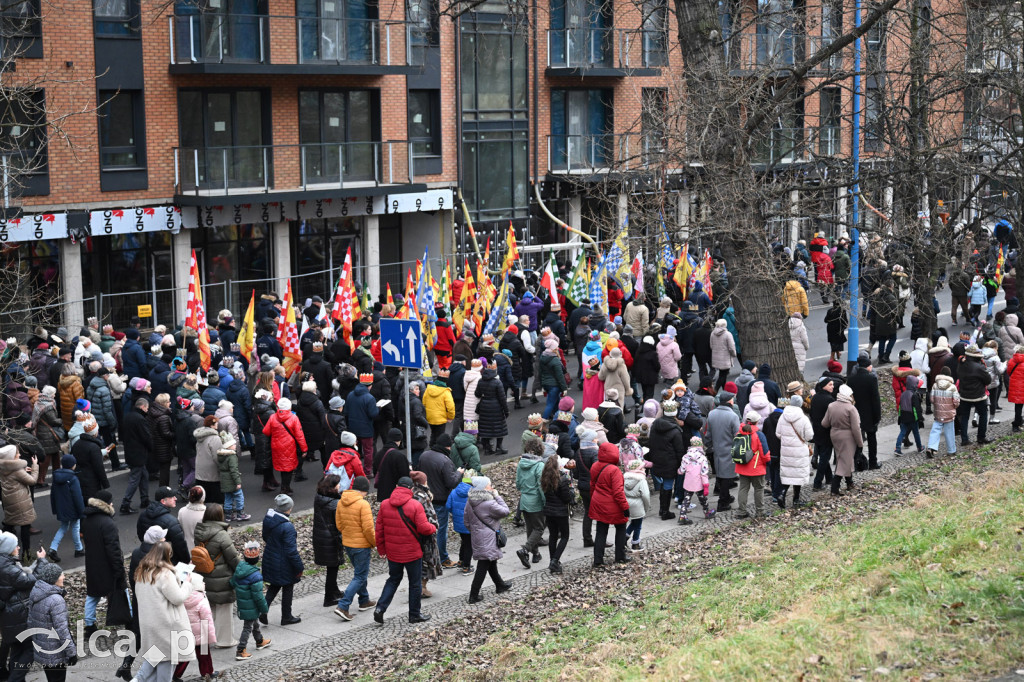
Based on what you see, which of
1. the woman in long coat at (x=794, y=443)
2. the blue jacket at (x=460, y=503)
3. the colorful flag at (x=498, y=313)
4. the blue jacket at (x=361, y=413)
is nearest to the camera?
the blue jacket at (x=460, y=503)

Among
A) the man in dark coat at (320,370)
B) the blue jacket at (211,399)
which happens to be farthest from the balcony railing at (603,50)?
the blue jacket at (211,399)

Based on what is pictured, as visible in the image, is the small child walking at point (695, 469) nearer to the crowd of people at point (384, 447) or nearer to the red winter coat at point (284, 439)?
the crowd of people at point (384, 447)

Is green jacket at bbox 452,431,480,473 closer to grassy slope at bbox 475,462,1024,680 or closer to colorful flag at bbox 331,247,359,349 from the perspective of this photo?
grassy slope at bbox 475,462,1024,680

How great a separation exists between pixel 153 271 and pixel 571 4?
1564 cm

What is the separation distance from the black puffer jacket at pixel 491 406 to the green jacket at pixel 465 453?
3467mm

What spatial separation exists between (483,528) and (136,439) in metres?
5.77

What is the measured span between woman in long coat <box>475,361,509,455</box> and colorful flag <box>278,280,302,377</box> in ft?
12.5

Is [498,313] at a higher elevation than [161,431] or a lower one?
higher

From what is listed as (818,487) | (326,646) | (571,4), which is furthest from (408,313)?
(571,4)

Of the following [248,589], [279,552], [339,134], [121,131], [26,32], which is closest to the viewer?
[248,589]

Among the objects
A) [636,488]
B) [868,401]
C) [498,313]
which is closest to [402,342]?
[636,488]

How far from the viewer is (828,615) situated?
1058 centimetres

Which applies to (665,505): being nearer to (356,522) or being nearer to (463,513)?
(463,513)

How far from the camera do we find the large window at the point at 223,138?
95.6ft
